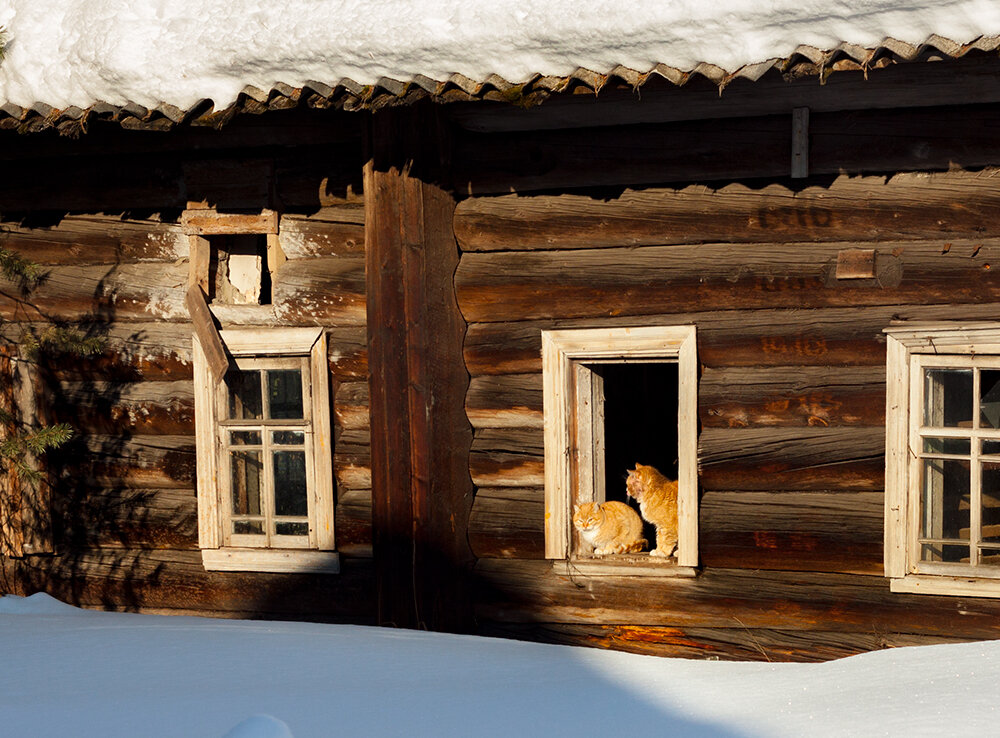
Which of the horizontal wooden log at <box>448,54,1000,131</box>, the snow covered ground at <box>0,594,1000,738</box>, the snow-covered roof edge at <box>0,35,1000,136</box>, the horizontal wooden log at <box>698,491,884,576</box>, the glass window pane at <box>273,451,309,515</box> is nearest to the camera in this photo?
the snow covered ground at <box>0,594,1000,738</box>

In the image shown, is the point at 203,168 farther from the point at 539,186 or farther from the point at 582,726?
the point at 582,726

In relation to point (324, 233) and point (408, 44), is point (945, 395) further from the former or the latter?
point (324, 233)

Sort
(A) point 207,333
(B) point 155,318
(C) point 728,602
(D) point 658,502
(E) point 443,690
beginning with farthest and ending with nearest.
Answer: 1. (B) point 155,318
2. (D) point 658,502
3. (A) point 207,333
4. (C) point 728,602
5. (E) point 443,690

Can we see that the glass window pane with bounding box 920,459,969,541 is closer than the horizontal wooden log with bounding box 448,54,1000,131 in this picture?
No

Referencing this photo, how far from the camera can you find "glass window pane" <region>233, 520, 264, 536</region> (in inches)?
285

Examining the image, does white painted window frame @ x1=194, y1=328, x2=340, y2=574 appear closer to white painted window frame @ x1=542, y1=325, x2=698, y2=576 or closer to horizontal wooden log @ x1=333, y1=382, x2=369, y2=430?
horizontal wooden log @ x1=333, y1=382, x2=369, y2=430

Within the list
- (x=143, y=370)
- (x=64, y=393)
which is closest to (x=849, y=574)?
(x=143, y=370)

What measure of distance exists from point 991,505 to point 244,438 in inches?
175

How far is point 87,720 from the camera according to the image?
3.82m

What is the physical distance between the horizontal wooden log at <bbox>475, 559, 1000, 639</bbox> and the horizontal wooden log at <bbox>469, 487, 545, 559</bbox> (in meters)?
0.07

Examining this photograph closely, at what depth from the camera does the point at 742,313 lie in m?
6.04

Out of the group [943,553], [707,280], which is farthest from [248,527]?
[943,553]

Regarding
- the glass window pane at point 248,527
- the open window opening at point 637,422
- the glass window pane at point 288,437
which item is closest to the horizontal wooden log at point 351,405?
the glass window pane at point 288,437

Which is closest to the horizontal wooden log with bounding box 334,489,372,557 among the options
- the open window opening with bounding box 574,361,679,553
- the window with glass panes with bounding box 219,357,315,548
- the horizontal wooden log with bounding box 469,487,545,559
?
the window with glass panes with bounding box 219,357,315,548
